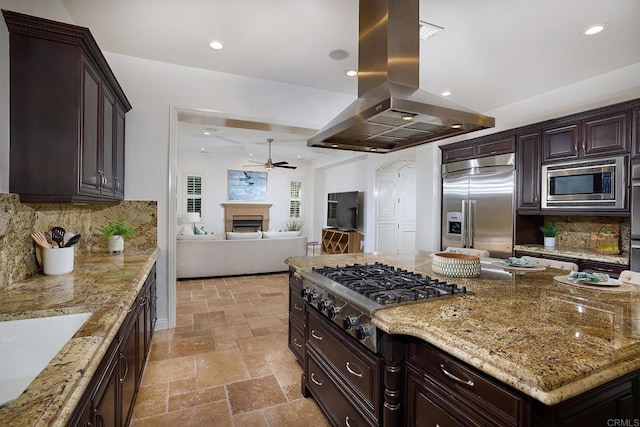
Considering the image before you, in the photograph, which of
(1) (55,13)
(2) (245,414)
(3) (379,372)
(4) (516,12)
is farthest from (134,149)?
(4) (516,12)

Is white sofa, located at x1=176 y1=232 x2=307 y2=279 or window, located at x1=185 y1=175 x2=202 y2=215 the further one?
window, located at x1=185 y1=175 x2=202 y2=215

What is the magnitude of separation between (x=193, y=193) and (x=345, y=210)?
4.47 meters

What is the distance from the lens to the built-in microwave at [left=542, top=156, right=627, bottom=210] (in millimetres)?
3115

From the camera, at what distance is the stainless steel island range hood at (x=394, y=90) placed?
172 centimetres

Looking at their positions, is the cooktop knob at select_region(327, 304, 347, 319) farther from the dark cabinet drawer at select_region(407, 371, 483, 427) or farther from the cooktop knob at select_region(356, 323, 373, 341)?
the dark cabinet drawer at select_region(407, 371, 483, 427)

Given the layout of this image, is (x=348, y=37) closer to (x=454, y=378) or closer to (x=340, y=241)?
(x=454, y=378)

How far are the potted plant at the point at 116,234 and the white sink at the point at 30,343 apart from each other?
183 centimetres

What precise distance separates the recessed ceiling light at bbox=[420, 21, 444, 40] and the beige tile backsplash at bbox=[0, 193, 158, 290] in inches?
120

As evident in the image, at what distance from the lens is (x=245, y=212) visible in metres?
9.75

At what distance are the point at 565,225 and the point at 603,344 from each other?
147 inches

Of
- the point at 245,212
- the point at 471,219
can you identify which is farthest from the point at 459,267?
the point at 245,212

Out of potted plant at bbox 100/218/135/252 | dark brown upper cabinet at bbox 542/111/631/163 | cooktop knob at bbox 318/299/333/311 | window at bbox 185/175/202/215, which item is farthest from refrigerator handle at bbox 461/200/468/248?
window at bbox 185/175/202/215

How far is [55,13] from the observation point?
233 cm

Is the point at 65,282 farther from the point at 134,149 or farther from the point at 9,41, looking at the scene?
the point at 134,149
